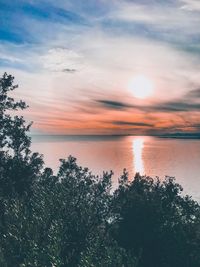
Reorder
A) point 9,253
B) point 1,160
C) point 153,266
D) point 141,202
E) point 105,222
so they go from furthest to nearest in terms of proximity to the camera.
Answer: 1. point 105,222
2. point 1,160
3. point 141,202
4. point 153,266
5. point 9,253

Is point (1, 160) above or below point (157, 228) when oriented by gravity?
above

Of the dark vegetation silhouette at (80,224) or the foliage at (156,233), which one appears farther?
the foliage at (156,233)

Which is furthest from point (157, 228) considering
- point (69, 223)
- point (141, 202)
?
point (69, 223)

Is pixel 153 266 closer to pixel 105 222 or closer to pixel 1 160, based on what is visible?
pixel 105 222

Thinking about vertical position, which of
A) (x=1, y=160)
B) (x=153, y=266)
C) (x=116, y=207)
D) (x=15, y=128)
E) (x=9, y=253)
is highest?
(x=15, y=128)

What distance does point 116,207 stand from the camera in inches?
2494

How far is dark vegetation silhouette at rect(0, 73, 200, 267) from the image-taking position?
38.8m

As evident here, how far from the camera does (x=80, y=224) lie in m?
49.8

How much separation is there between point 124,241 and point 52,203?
455 inches

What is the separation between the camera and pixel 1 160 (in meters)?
58.6

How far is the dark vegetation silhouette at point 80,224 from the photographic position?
38.8 meters

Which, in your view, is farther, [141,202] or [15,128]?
[15,128]

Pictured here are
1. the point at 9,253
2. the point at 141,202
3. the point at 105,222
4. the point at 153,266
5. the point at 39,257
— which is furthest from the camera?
the point at 105,222

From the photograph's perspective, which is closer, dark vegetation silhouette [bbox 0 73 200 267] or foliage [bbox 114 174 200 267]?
dark vegetation silhouette [bbox 0 73 200 267]
